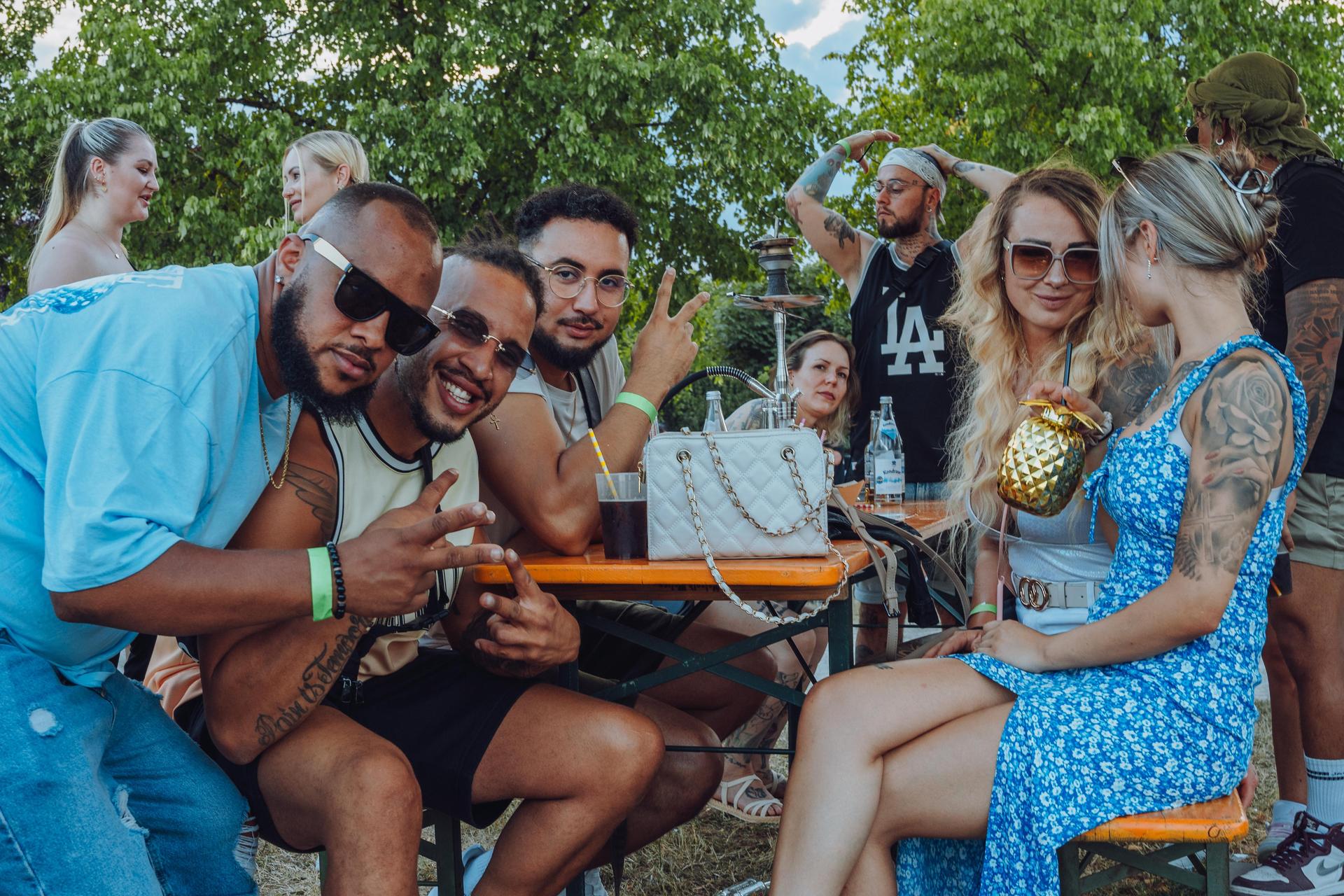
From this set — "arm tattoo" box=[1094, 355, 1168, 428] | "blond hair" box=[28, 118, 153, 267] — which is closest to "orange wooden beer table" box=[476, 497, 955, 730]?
"arm tattoo" box=[1094, 355, 1168, 428]

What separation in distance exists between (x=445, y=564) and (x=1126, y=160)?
5.80 feet

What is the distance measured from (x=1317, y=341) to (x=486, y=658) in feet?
8.35

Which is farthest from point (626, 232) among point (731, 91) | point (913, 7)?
point (913, 7)

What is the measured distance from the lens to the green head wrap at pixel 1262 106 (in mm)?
3391

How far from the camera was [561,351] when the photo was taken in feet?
9.56

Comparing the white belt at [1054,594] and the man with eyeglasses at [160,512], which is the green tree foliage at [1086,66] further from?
the man with eyeglasses at [160,512]

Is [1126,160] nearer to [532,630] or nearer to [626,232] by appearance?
[626,232]

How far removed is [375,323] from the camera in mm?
1980

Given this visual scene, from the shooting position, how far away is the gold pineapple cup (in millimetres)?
2256

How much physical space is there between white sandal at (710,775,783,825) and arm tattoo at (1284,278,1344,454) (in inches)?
80.7

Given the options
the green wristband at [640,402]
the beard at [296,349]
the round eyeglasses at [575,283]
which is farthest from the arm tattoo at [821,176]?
the beard at [296,349]

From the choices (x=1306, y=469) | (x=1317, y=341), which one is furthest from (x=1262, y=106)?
(x=1306, y=469)

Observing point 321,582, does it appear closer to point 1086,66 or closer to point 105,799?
point 105,799

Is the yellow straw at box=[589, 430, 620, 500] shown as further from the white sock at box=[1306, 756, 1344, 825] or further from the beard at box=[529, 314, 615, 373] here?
the white sock at box=[1306, 756, 1344, 825]
